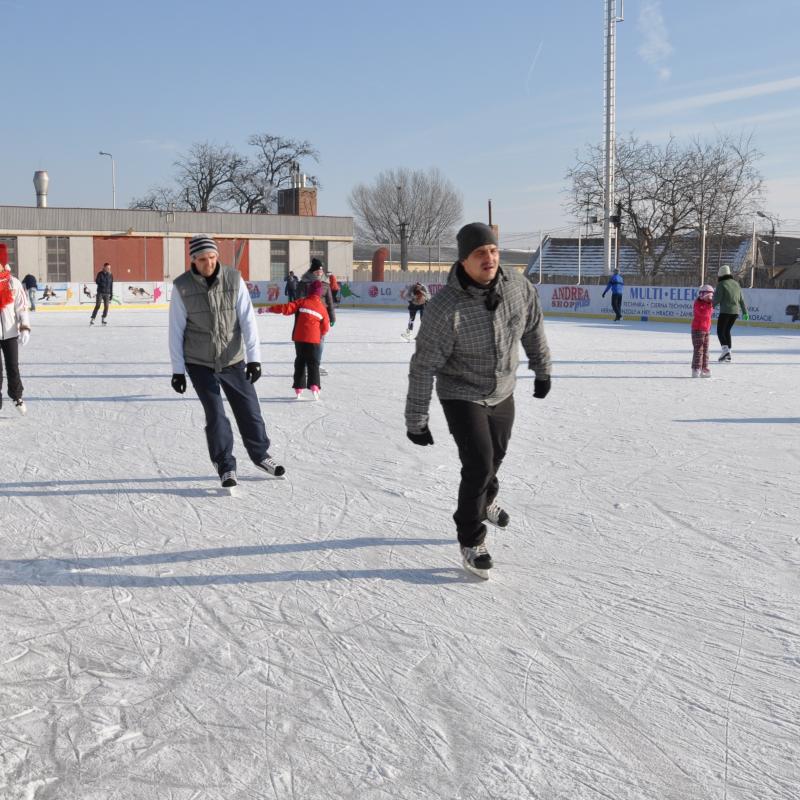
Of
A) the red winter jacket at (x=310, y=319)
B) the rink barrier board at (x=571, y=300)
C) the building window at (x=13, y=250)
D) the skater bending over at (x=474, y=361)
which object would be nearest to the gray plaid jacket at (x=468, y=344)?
the skater bending over at (x=474, y=361)

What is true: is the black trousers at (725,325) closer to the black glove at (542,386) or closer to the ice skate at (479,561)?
the black glove at (542,386)

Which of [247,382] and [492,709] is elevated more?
[247,382]

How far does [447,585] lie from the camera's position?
12.1 feet

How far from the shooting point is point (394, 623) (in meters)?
3.26

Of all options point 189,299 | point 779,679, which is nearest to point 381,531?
point 189,299

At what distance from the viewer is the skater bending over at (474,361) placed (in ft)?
11.6

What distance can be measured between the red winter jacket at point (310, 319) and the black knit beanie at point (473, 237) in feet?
17.7

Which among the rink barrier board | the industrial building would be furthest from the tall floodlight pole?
the industrial building

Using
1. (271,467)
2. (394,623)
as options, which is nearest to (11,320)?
(271,467)

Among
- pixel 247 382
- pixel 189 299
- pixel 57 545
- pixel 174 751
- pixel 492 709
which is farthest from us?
pixel 247 382

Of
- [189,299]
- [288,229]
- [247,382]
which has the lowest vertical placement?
[247,382]

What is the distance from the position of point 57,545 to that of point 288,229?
45.2m

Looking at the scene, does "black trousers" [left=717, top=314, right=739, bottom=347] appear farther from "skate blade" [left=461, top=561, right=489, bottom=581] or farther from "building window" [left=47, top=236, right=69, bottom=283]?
"building window" [left=47, top=236, right=69, bottom=283]

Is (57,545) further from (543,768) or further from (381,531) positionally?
(543,768)
